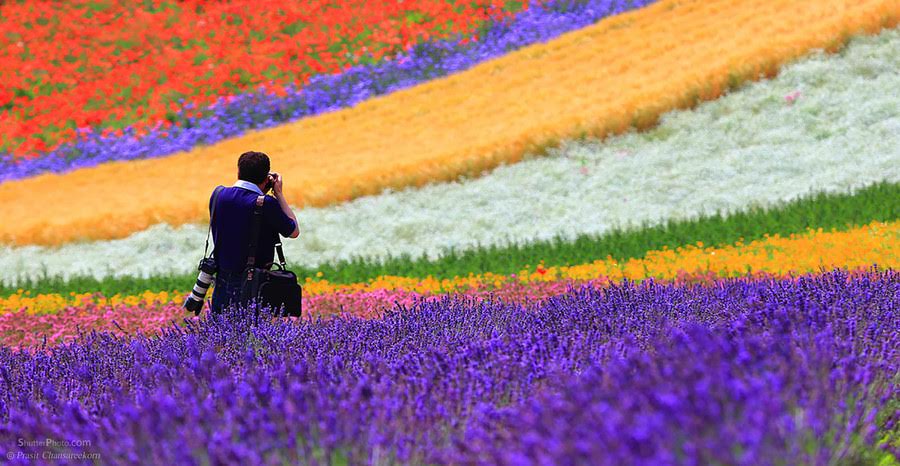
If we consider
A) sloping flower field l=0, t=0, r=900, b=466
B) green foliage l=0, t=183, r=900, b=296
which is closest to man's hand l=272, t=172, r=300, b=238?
sloping flower field l=0, t=0, r=900, b=466

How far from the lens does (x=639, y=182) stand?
14.7 meters

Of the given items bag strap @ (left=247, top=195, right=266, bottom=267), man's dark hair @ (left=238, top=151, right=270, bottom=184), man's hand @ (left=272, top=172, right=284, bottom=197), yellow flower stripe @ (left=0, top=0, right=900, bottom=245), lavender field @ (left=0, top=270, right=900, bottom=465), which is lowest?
lavender field @ (left=0, top=270, right=900, bottom=465)

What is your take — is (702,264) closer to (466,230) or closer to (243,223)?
(243,223)

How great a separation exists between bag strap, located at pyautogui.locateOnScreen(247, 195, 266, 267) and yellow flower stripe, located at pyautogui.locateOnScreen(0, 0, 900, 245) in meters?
9.37

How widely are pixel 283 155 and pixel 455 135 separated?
310 centimetres

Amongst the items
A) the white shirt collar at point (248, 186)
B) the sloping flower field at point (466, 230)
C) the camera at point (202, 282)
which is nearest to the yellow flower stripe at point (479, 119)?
the sloping flower field at point (466, 230)

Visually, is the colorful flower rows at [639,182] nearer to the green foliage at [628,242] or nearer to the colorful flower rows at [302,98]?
the green foliage at [628,242]

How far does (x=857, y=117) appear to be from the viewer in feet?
50.3

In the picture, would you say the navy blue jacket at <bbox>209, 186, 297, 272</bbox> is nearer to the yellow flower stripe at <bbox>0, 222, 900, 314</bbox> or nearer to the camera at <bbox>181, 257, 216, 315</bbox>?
the camera at <bbox>181, 257, 216, 315</bbox>

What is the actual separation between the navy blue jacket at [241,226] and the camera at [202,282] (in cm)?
7

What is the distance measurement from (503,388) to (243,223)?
3.08 metres

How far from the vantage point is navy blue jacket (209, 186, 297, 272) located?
6.09m

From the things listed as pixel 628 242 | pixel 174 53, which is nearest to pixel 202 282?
pixel 628 242

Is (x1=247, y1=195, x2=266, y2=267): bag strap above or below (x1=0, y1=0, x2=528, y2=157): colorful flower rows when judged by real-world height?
below
